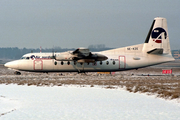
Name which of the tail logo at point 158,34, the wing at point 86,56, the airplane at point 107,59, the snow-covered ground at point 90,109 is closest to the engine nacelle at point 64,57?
the airplane at point 107,59

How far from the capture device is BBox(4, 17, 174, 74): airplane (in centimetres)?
2931

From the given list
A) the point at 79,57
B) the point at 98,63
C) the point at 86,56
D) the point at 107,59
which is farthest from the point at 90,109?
the point at 107,59

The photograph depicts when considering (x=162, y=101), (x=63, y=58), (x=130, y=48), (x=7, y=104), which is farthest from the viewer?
(x=130, y=48)

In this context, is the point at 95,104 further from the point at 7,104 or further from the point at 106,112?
the point at 7,104

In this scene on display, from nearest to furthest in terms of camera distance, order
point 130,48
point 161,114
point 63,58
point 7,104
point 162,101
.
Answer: point 161,114, point 7,104, point 162,101, point 63,58, point 130,48

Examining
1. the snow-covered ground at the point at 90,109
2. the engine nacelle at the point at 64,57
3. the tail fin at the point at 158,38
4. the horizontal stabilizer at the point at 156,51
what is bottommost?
the snow-covered ground at the point at 90,109

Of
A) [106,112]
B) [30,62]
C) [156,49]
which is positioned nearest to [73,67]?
[30,62]

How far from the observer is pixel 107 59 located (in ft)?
98.8

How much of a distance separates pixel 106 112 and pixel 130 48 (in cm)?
2154

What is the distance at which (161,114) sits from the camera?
987 cm

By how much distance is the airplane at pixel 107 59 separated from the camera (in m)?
29.3

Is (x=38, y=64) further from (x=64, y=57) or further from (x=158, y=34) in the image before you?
(x=158, y=34)

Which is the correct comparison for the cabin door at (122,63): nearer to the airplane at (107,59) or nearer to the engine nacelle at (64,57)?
the airplane at (107,59)

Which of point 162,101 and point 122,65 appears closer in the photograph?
point 162,101
